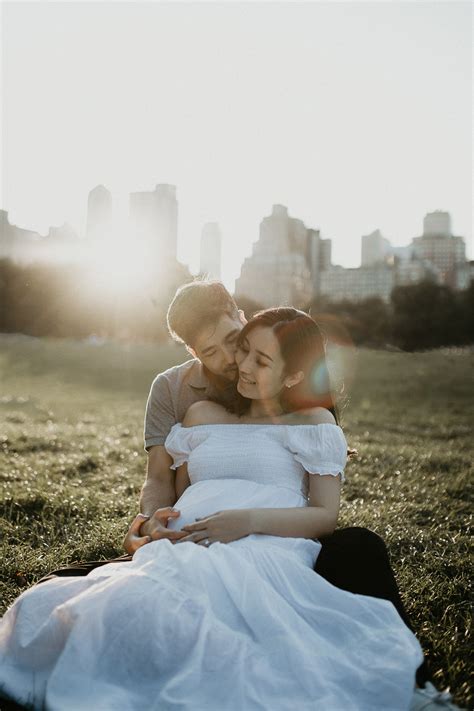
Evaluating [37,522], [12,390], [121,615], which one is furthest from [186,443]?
[12,390]

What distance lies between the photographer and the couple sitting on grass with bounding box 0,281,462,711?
7.86 ft

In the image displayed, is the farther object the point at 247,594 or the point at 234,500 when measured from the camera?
the point at 234,500

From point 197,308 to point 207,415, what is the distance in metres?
0.61

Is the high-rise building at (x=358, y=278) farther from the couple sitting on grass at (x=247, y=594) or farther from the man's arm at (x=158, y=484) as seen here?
the couple sitting on grass at (x=247, y=594)

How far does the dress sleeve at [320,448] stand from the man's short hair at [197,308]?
862mm

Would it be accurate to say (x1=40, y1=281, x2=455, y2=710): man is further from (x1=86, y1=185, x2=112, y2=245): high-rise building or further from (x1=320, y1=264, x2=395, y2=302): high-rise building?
(x1=320, y1=264, x2=395, y2=302): high-rise building

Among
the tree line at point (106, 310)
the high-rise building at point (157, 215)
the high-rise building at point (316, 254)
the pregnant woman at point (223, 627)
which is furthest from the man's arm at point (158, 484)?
the high-rise building at point (316, 254)

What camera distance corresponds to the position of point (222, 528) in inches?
119

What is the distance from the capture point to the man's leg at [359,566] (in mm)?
2949

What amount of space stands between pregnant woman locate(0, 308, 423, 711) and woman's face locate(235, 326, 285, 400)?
376 millimetres

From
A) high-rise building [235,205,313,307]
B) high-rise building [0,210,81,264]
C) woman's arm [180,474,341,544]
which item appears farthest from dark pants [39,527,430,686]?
high-rise building [235,205,313,307]

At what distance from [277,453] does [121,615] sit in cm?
116

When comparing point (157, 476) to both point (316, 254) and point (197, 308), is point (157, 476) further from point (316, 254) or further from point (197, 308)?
point (316, 254)

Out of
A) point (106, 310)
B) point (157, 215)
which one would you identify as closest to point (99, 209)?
point (157, 215)
